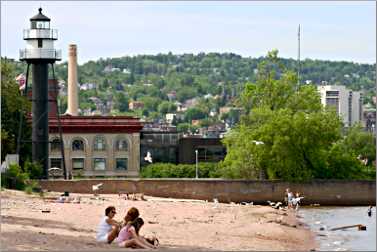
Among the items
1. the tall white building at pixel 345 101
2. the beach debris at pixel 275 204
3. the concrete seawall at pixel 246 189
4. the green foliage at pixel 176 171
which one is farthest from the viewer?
the tall white building at pixel 345 101

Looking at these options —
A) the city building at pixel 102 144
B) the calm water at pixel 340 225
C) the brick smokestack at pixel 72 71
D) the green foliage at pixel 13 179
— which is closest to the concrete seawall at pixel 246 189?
the calm water at pixel 340 225

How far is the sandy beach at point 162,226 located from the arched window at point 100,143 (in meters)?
46.0

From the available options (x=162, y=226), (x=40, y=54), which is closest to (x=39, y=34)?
(x=40, y=54)

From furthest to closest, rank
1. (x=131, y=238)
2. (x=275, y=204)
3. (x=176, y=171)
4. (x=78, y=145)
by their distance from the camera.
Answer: (x=78, y=145) → (x=176, y=171) → (x=275, y=204) → (x=131, y=238)

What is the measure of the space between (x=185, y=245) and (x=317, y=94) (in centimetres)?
4714

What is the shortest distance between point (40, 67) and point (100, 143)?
92.8 feet

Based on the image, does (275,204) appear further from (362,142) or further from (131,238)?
(362,142)

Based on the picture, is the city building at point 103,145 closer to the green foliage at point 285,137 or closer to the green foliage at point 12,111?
the green foliage at point 12,111

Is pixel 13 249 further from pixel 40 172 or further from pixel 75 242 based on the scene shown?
pixel 40 172

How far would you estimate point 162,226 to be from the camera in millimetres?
42250

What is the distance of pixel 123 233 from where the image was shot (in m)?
32.4

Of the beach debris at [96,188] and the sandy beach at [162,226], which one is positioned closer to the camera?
the sandy beach at [162,226]

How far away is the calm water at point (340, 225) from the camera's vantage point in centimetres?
4141

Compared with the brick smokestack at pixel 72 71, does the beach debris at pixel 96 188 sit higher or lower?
lower
